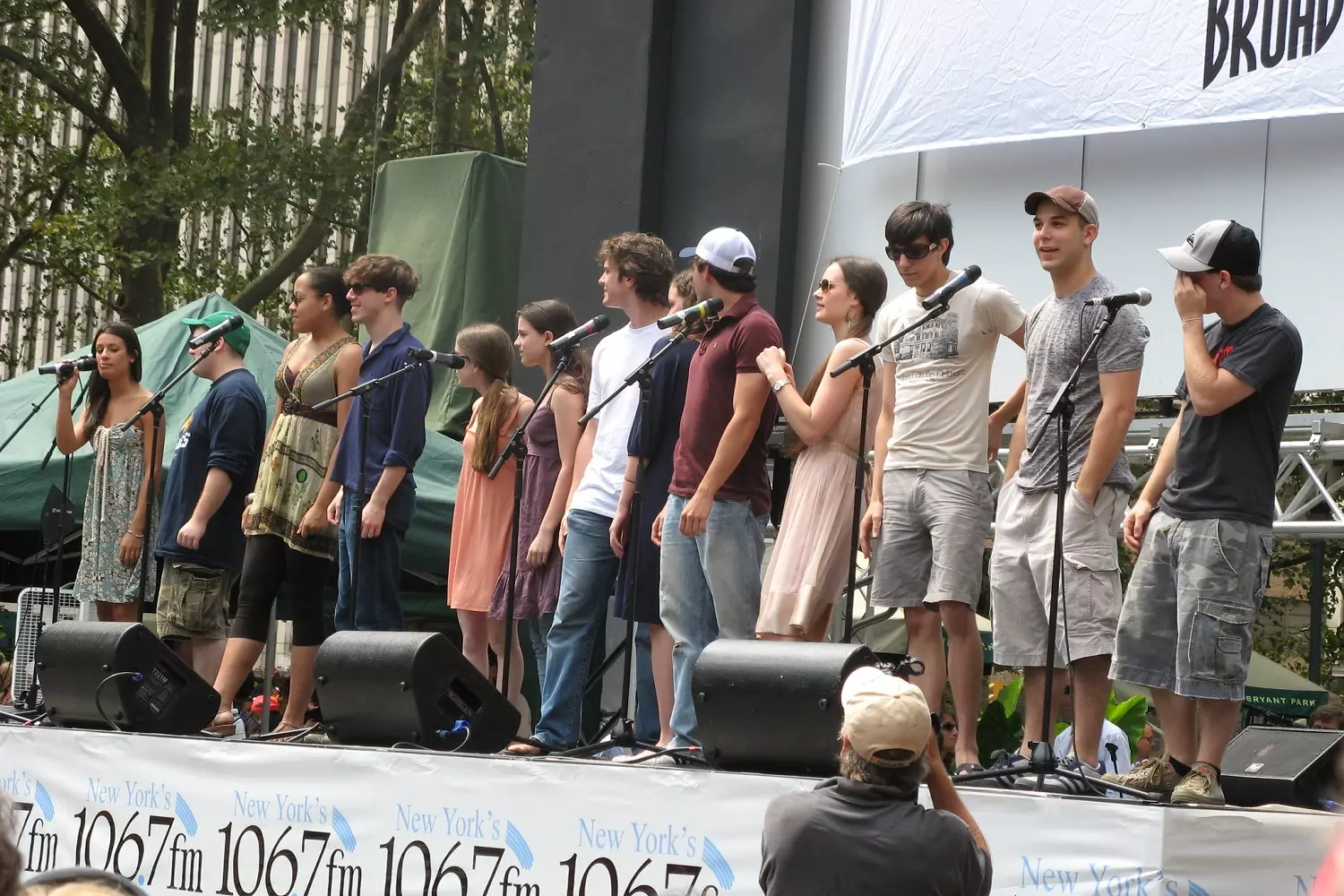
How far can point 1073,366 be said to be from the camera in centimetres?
477

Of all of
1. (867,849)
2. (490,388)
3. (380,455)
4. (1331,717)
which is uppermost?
(490,388)

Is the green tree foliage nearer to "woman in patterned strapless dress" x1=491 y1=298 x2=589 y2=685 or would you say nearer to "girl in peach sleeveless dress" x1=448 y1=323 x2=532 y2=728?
"girl in peach sleeveless dress" x1=448 y1=323 x2=532 y2=728

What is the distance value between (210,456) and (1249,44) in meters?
4.37

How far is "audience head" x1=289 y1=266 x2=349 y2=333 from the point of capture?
20.8ft

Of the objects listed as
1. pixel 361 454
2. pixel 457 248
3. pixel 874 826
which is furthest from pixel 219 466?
pixel 457 248

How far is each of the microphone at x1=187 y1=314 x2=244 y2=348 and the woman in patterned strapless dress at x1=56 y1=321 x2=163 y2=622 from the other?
0.50 metres

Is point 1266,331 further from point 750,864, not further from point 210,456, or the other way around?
point 210,456

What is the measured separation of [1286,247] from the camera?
6969mm

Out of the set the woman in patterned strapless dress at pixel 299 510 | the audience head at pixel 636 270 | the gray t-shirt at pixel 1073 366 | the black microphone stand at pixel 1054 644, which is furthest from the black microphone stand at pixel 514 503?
the black microphone stand at pixel 1054 644

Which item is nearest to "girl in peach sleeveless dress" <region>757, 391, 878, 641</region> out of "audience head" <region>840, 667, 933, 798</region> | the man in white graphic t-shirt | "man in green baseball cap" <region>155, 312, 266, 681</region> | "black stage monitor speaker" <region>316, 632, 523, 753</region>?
the man in white graphic t-shirt

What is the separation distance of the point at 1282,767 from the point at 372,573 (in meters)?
3.17

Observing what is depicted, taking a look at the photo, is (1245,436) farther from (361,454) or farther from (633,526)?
(361,454)

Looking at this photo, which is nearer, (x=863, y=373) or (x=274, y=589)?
(x=863, y=373)

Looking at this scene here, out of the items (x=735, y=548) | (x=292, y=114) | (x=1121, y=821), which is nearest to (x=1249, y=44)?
(x=735, y=548)
